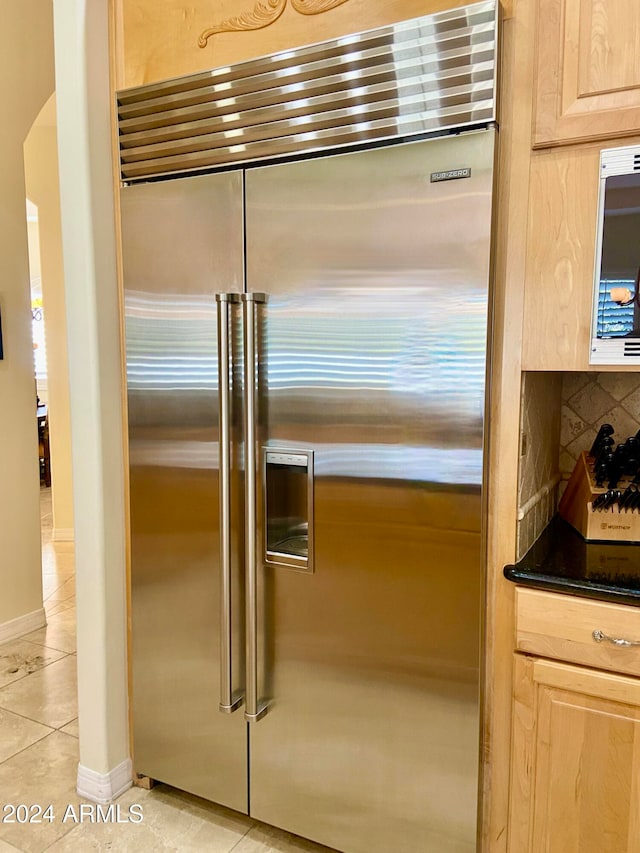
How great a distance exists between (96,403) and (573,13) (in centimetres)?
159

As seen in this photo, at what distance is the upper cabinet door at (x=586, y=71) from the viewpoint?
1.39 metres

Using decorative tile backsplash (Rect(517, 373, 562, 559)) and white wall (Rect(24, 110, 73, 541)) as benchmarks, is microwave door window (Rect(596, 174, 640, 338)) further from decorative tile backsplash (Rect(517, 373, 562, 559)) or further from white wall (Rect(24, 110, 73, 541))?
white wall (Rect(24, 110, 73, 541))

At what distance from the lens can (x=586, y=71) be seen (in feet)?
4.68

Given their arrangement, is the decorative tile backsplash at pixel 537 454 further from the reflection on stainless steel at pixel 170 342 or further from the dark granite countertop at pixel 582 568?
the reflection on stainless steel at pixel 170 342

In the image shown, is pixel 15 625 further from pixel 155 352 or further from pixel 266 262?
pixel 266 262

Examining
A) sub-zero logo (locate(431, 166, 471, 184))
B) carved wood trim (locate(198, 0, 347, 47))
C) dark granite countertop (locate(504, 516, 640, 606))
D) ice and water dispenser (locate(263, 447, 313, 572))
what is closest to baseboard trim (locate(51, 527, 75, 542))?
ice and water dispenser (locate(263, 447, 313, 572))

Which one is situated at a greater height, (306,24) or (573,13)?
(306,24)

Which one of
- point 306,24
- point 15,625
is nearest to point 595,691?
point 306,24

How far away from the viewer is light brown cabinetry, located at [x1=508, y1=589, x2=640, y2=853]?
1455mm

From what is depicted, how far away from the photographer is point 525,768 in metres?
1.58

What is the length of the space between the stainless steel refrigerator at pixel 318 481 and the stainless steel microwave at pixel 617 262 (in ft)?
0.80

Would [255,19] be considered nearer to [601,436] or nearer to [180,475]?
[180,475]

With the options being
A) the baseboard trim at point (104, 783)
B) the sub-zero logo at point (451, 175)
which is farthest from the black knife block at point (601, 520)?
the baseboard trim at point (104, 783)

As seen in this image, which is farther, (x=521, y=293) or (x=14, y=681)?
(x=14, y=681)
